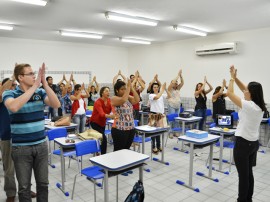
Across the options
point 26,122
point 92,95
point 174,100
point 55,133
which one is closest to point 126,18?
point 55,133

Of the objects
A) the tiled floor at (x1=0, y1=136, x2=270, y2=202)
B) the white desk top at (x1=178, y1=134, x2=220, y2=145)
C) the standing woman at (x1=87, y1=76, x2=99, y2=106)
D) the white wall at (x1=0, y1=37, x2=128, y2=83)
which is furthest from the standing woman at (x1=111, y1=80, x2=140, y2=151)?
the white wall at (x1=0, y1=37, x2=128, y2=83)

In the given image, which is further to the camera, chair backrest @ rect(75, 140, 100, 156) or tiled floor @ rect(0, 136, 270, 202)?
tiled floor @ rect(0, 136, 270, 202)

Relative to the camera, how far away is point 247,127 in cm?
281

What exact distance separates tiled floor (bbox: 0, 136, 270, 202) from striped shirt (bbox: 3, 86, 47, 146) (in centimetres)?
172

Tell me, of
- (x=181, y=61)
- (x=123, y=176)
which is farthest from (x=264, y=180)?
(x=181, y=61)

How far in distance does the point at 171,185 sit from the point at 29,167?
2568 millimetres

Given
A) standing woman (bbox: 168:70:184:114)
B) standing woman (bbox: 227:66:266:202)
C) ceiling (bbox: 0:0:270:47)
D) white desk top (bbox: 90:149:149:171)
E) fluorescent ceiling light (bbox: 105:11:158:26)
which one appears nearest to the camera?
white desk top (bbox: 90:149:149:171)

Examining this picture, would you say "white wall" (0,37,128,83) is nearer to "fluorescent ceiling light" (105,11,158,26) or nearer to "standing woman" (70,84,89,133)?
"standing woman" (70,84,89,133)

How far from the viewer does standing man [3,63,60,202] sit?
2145 millimetres

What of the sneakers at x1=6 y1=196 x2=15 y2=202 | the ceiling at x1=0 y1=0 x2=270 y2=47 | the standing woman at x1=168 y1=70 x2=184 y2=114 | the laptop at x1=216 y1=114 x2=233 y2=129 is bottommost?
the sneakers at x1=6 y1=196 x2=15 y2=202

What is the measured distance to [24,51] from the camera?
8406 millimetres

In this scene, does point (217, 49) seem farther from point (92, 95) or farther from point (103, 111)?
point (103, 111)

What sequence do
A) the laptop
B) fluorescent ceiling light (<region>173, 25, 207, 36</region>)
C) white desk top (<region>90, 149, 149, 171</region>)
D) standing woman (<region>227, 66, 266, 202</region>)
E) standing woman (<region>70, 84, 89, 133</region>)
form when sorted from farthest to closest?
fluorescent ceiling light (<region>173, 25, 207, 36</region>) → standing woman (<region>70, 84, 89, 133</region>) → the laptop → standing woman (<region>227, 66, 266, 202</region>) → white desk top (<region>90, 149, 149, 171</region>)

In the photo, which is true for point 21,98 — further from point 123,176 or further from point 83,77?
point 83,77
